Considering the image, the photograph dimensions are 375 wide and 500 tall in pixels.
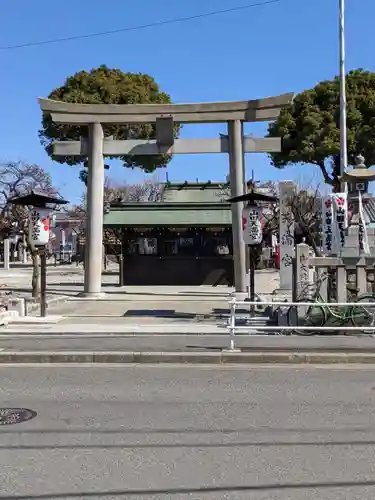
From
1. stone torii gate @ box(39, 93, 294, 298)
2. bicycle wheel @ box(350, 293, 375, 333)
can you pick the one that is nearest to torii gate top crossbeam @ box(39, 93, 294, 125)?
stone torii gate @ box(39, 93, 294, 298)

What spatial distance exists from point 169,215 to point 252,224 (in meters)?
11.0

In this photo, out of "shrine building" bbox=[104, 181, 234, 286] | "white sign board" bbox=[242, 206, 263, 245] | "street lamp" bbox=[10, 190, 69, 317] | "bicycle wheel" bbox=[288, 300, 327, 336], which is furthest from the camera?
"shrine building" bbox=[104, 181, 234, 286]

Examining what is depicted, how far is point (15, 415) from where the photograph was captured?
6.99 metres

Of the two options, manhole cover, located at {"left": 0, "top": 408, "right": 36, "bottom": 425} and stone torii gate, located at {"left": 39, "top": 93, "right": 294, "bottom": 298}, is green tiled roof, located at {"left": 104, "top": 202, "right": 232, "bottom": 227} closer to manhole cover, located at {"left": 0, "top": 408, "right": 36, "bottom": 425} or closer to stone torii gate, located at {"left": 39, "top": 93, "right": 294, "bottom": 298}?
stone torii gate, located at {"left": 39, "top": 93, "right": 294, "bottom": 298}

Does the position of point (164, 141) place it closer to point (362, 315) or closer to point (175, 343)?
point (362, 315)

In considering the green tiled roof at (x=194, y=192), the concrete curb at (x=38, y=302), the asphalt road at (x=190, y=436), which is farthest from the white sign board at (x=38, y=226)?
the green tiled roof at (x=194, y=192)

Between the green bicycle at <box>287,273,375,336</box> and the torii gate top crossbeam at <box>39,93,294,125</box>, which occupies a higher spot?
the torii gate top crossbeam at <box>39,93,294,125</box>

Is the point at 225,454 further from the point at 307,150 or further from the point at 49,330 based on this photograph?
the point at 307,150

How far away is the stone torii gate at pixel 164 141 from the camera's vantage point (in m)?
21.5

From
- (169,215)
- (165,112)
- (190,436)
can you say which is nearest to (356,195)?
(165,112)

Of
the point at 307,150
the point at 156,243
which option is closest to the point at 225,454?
the point at 156,243

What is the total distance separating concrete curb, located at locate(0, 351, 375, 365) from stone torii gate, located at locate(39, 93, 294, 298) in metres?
11.0

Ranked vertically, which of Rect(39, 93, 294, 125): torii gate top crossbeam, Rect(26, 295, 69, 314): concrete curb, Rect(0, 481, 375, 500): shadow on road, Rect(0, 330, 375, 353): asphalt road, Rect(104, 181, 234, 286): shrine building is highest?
Rect(39, 93, 294, 125): torii gate top crossbeam

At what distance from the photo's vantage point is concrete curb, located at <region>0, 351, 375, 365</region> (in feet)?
34.4
